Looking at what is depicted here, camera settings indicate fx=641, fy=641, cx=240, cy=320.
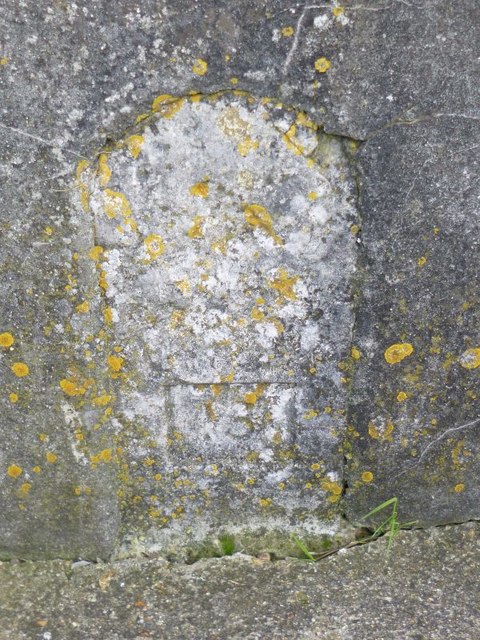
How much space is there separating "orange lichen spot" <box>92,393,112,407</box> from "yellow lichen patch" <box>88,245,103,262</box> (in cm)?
38

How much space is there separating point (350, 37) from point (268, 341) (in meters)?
0.75

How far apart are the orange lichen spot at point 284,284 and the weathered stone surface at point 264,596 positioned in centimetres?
82

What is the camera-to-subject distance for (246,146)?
57.9 inches

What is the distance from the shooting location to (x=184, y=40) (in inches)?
53.4

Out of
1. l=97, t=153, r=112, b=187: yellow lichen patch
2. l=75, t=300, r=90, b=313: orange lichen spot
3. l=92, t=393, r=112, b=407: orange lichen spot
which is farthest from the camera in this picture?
l=92, t=393, r=112, b=407: orange lichen spot

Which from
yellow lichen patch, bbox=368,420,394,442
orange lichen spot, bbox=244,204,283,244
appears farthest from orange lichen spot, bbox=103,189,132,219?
yellow lichen patch, bbox=368,420,394,442

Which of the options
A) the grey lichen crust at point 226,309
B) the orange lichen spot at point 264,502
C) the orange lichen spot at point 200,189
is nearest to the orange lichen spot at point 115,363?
the grey lichen crust at point 226,309

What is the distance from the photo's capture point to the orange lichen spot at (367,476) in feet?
6.08

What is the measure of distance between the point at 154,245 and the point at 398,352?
70 centimetres

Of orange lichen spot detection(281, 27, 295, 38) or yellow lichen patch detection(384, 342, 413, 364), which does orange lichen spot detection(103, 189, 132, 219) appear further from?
yellow lichen patch detection(384, 342, 413, 364)

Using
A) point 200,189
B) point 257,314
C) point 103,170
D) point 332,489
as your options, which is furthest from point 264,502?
point 103,170

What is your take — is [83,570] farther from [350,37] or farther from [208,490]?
[350,37]

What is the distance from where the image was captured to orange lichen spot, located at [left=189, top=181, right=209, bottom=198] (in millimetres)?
1511

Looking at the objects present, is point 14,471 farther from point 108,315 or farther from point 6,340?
point 108,315
